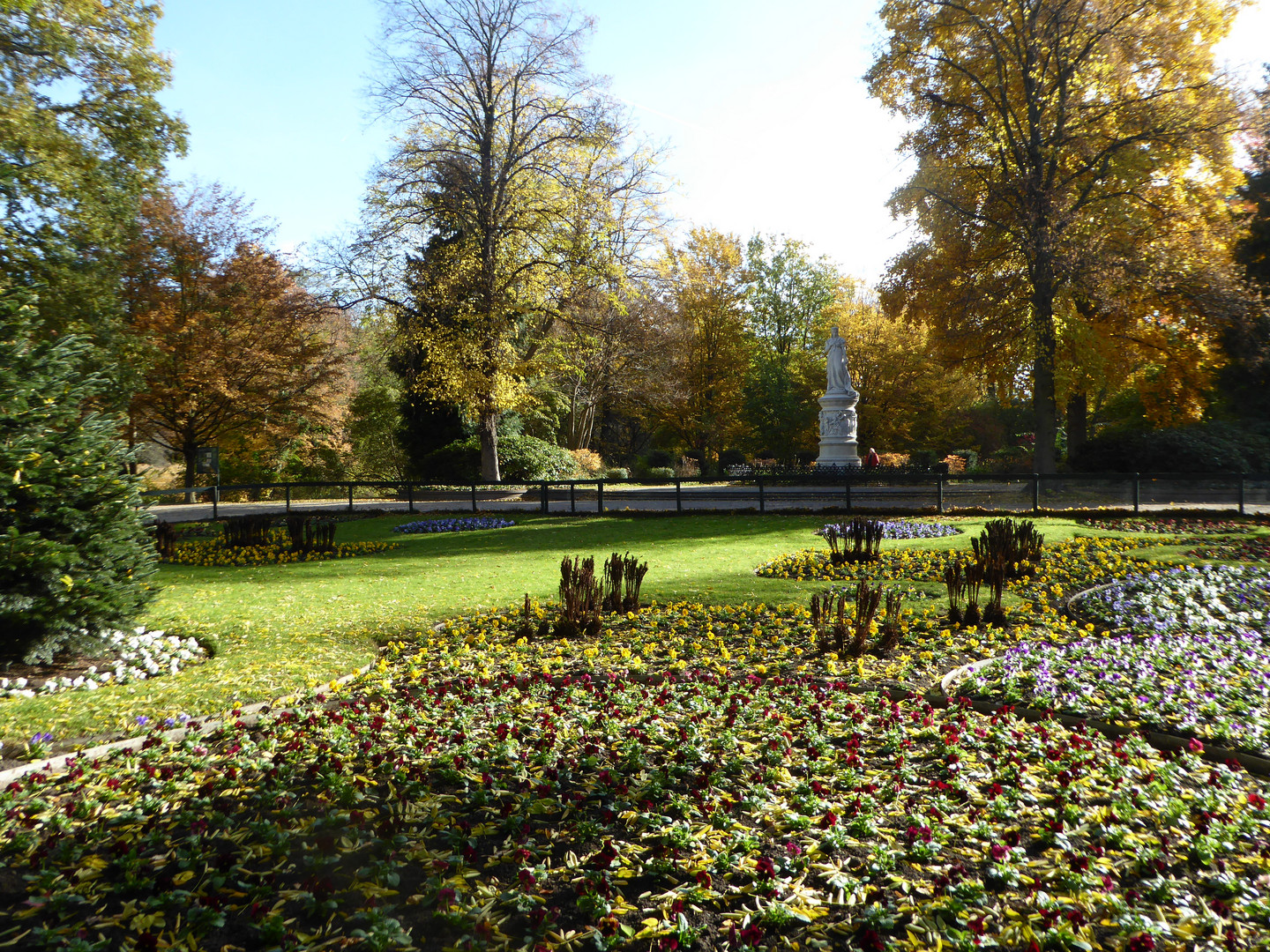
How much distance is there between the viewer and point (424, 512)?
19547 millimetres

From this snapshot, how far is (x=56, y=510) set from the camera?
530 cm

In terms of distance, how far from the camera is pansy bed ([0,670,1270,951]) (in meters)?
2.46

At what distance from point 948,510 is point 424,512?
1287 centimetres

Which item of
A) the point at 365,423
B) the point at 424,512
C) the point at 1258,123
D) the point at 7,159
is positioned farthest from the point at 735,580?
the point at 365,423

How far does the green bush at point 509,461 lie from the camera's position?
26.5 meters

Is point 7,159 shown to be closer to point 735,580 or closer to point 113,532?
point 113,532

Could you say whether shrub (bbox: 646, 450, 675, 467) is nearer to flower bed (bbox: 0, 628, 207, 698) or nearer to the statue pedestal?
the statue pedestal

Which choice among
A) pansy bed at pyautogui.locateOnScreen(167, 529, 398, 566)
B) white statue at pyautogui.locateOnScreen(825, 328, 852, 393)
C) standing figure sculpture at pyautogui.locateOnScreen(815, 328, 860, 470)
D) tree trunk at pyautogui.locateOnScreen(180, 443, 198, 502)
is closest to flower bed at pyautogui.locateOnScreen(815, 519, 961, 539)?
pansy bed at pyautogui.locateOnScreen(167, 529, 398, 566)

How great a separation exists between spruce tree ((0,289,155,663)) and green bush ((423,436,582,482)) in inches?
797

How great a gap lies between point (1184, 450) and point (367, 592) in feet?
67.6

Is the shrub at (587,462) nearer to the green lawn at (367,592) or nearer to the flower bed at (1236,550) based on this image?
the green lawn at (367,592)

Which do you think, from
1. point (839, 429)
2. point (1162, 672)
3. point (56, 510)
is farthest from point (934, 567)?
point (839, 429)

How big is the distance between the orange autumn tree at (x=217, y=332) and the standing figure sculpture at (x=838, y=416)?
1677 centimetres

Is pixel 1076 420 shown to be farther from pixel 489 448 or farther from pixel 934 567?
pixel 489 448
